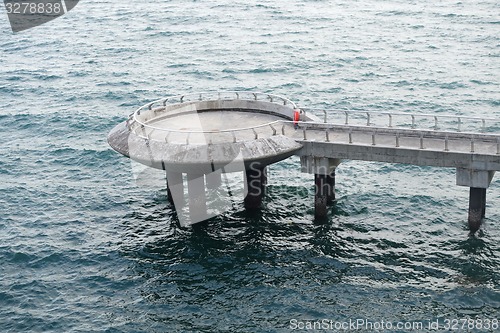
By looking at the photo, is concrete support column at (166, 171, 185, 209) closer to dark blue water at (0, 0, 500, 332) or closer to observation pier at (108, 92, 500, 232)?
observation pier at (108, 92, 500, 232)

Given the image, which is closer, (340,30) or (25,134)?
(25,134)

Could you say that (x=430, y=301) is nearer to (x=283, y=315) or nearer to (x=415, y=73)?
(x=283, y=315)

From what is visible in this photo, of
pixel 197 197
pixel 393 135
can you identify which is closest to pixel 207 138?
pixel 197 197

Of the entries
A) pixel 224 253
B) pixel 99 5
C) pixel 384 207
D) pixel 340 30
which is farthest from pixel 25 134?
pixel 99 5

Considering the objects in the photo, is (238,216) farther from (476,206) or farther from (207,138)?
(476,206)

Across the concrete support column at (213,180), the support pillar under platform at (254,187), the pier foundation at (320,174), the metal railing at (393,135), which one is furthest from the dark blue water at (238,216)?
the metal railing at (393,135)

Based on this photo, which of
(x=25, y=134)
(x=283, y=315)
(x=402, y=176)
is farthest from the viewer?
(x=25, y=134)

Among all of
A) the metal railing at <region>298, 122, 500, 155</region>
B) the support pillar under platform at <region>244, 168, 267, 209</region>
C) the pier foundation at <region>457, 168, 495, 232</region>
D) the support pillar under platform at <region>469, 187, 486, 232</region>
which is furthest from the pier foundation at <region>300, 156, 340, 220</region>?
the support pillar under platform at <region>469, 187, 486, 232</region>
